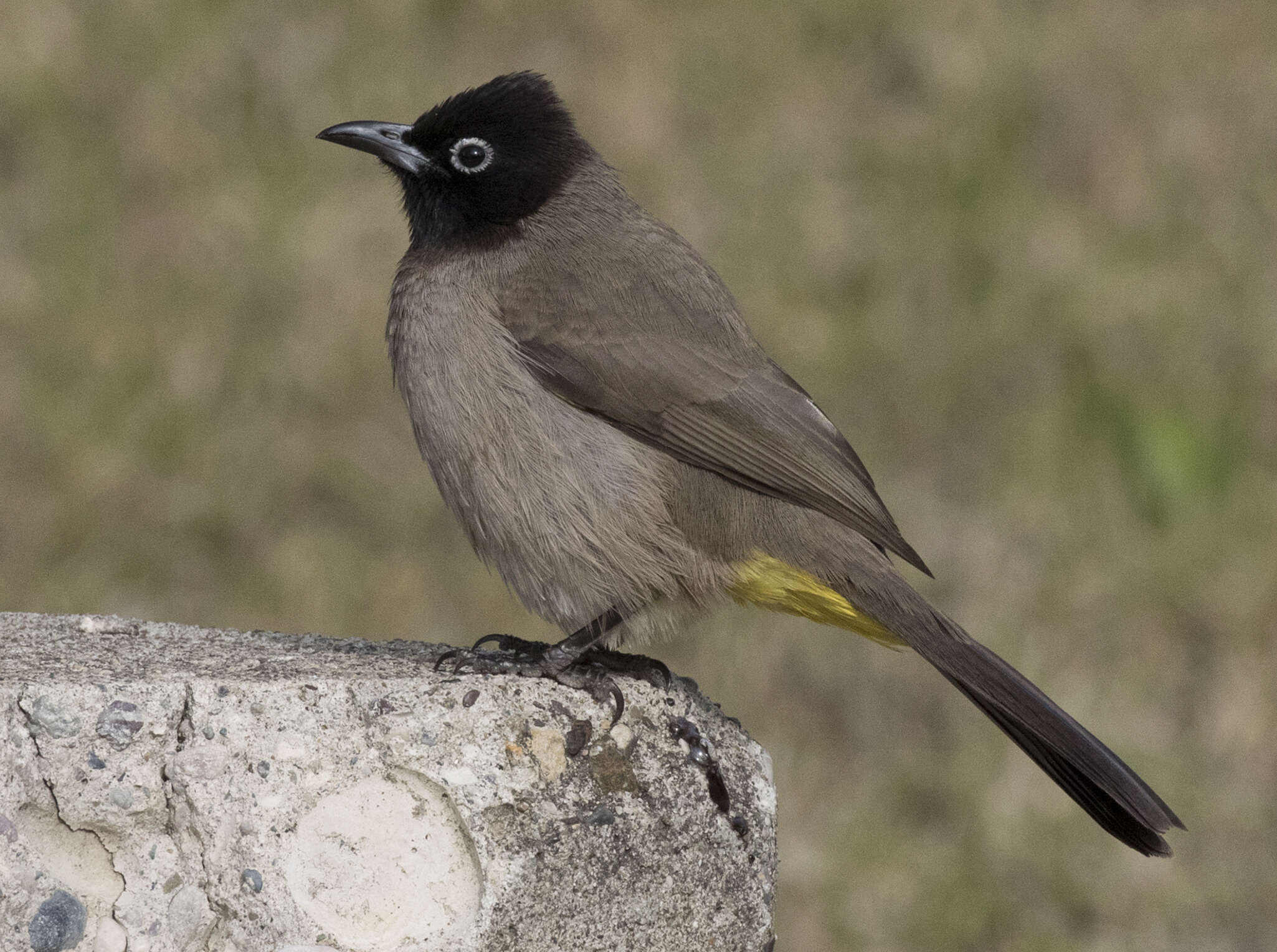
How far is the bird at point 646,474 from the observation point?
12.9 ft

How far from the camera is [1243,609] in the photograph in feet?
23.3

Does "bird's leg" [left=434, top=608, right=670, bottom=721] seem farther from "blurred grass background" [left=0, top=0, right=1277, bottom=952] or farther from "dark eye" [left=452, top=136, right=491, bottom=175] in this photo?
"blurred grass background" [left=0, top=0, right=1277, bottom=952]

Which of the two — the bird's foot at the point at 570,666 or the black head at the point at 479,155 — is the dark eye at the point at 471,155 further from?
the bird's foot at the point at 570,666

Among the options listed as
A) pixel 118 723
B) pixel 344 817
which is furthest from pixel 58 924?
pixel 344 817

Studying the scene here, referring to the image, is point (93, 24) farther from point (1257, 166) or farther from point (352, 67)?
point (1257, 166)

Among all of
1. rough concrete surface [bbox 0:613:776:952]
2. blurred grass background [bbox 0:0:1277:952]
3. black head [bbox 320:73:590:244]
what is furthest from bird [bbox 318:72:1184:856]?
blurred grass background [bbox 0:0:1277:952]

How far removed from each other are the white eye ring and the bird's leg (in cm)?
118

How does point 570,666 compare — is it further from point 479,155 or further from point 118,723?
point 479,155

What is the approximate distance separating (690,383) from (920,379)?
13.6 feet

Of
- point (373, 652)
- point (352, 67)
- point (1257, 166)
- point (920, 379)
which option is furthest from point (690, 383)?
point (1257, 166)

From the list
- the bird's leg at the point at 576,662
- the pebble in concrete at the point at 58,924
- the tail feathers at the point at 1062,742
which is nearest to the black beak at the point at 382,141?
the bird's leg at the point at 576,662

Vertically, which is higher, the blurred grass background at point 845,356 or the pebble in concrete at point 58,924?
the blurred grass background at point 845,356

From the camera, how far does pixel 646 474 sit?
4.05 meters

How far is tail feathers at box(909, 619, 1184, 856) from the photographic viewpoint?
3818mm
